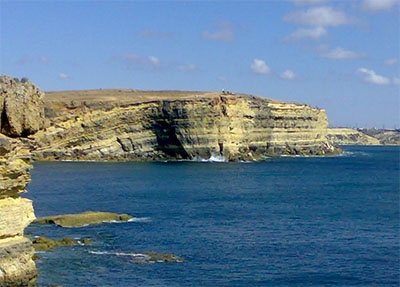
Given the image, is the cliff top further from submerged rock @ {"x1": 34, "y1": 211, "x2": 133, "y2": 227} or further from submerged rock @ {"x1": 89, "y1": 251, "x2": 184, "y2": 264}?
submerged rock @ {"x1": 89, "y1": 251, "x2": 184, "y2": 264}

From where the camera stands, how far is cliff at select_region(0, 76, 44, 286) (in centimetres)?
2420

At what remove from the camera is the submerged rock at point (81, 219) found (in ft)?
140

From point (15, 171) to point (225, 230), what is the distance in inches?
779

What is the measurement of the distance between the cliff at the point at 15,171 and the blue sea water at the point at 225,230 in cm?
303

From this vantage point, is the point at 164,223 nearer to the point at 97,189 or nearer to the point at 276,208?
the point at 276,208

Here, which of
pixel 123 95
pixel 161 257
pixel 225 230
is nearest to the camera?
pixel 161 257

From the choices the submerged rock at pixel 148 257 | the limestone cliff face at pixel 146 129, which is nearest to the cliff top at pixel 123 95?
the limestone cliff face at pixel 146 129

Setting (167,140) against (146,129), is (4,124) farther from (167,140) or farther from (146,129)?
(167,140)

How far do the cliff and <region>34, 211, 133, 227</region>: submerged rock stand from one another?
56.2 ft

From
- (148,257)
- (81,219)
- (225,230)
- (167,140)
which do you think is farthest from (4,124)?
(167,140)

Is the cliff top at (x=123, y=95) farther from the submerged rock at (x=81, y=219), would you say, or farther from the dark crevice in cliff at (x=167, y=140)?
the submerged rock at (x=81, y=219)

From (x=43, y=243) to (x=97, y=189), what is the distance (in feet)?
99.6

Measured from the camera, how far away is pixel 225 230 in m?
41.9

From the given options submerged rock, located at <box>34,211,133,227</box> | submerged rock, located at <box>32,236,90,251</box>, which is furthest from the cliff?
submerged rock, located at <box>34,211,133,227</box>
